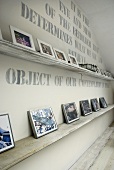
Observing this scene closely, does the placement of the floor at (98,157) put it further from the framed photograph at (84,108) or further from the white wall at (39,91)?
the framed photograph at (84,108)

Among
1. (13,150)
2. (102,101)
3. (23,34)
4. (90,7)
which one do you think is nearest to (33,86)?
(23,34)

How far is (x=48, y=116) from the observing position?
170 cm

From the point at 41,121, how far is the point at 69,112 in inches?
27.2

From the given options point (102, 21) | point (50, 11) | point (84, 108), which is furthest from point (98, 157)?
point (102, 21)

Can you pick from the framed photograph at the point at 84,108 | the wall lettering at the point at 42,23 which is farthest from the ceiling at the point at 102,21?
the framed photograph at the point at 84,108

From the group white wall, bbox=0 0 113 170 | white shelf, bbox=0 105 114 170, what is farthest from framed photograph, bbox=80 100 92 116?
white shelf, bbox=0 105 114 170

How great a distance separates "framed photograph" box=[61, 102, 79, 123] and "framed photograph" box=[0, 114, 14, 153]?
980 mm

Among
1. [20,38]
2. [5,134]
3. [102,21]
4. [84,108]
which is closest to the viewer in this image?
[5,134]

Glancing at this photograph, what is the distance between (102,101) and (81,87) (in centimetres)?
130

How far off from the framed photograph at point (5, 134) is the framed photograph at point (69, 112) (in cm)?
98

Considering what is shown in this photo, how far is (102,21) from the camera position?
329 centimetres

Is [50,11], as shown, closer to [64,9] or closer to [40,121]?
[64,9]

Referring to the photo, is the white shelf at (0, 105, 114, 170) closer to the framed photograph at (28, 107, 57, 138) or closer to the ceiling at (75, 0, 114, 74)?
the framed photograph at (28, 107, 57, 138)

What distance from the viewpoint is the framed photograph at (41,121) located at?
1489 millimetres
